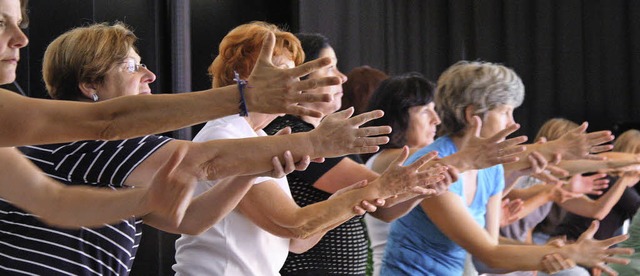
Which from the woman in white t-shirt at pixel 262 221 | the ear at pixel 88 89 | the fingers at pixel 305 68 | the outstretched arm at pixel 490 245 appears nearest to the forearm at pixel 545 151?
the outstretched arm at pixel 490 245

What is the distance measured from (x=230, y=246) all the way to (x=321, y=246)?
38 centimetres

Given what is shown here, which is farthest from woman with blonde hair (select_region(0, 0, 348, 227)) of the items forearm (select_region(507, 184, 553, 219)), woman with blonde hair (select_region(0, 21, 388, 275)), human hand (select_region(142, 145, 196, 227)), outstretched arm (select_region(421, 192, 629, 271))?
forearm (select_region(507, 184, 553, 219))

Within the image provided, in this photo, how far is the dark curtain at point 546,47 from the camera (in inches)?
257

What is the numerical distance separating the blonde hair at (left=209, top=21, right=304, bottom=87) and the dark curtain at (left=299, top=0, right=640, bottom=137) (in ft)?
13.0

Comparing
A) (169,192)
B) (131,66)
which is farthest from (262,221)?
(169,192)

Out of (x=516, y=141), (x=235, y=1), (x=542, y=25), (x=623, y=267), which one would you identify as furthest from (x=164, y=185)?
(x=542, y=25)

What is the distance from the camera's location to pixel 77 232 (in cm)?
193

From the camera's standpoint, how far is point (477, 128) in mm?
2744

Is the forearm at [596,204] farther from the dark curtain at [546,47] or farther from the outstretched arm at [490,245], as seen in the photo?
the dark curtain at [546,47]

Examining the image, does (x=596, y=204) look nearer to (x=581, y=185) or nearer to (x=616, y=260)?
(x=581, y=185)

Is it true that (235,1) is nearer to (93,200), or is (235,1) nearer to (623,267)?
(623,267)

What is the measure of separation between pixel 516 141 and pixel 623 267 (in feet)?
1.67

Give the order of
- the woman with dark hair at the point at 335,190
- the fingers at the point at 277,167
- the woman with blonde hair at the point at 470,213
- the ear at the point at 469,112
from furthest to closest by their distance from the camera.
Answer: the ear at the point at 469,112 → the woman with blonde hair at the point at 470,213 → the woman with dark hair at the point at 335,190 → the fingers at the point at 277,167

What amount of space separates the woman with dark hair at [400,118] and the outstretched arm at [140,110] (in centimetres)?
172
